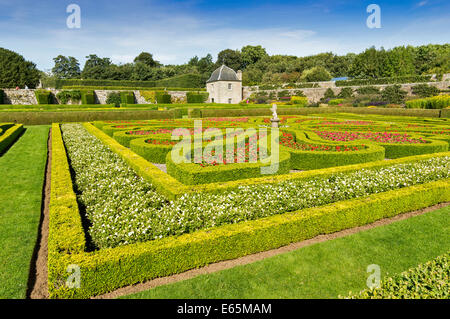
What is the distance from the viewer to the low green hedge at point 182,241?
394 centimetres

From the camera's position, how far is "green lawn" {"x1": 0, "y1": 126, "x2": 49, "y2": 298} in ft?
13.8

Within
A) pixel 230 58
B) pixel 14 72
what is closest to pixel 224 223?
pixel 14 72

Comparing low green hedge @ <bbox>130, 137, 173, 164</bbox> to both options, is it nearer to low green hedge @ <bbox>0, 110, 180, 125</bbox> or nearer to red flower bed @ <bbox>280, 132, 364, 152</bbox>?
red flower bed @ <bbox>280, 132, 364, 152</bbox>

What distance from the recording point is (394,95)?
135 feet

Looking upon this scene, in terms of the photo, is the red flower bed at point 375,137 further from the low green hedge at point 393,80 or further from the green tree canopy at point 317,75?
the green tree canopy at point 317,75

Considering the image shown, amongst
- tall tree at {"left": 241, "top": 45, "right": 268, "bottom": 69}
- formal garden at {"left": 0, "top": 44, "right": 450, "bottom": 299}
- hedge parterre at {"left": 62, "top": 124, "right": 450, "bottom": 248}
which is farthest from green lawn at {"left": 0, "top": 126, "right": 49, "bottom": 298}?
tall tree at {"left": 241, "top": 45, "right": 268, "bottom": 69}

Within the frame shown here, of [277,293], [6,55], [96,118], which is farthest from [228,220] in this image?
[6,55]

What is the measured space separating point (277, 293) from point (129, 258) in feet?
7.38

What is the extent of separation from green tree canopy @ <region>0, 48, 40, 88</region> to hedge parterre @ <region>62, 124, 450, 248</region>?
56.4 metres

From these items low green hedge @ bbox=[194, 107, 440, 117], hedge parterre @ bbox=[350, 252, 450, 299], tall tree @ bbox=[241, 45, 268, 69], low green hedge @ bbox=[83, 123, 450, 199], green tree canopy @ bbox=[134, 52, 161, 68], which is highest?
tall tree @ bbox=[241, 45, 268, 69]

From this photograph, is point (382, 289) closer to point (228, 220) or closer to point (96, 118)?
point (228, 220)

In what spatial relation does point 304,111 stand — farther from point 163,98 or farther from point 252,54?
point 252,54

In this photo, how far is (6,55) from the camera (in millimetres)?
51250

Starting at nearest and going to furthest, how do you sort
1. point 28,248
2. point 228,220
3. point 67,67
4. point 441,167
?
point 28,248 → point 228,220 → point 441,167 → point 67,67
